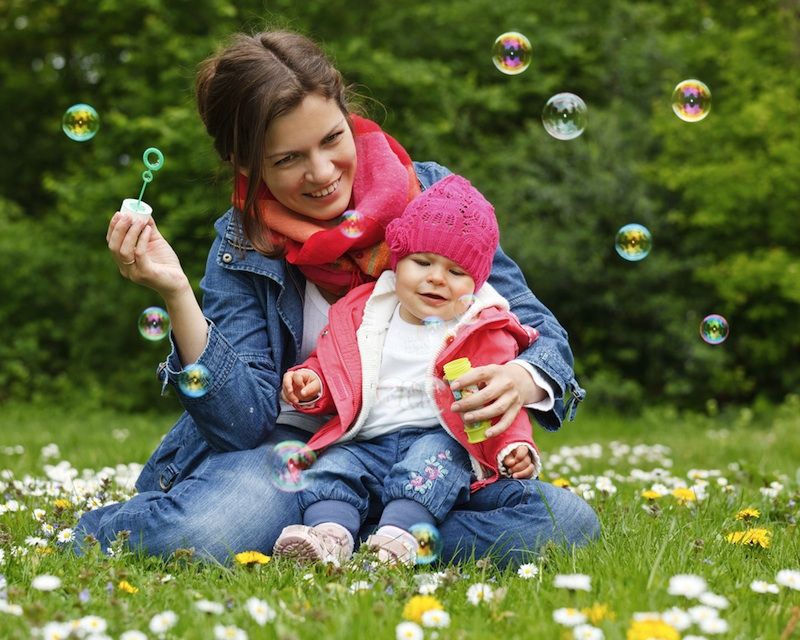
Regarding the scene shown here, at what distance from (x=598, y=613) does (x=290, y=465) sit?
1123 millimetres

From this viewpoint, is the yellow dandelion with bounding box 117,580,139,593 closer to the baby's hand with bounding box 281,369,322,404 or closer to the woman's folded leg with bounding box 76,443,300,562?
the woman's folded leg with bounding box 76,443,300,562

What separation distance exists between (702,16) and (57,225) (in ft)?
26.9

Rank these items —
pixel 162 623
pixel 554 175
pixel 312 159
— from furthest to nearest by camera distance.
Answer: pixel 554 175
pixel 312 159
pixel 162 623

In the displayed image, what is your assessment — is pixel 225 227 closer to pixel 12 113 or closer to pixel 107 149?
pixel 107 149

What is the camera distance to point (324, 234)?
291 cm

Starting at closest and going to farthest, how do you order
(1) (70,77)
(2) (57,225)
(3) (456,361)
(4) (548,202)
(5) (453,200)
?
(3) (456,361) < (5) (453,200) < (4) (548,202) < (2) (57,225) < (1) (70,77)

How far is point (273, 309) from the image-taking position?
10.1ft

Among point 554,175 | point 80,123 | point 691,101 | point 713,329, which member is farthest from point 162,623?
point 554,175

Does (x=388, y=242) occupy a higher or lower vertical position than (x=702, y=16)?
lower

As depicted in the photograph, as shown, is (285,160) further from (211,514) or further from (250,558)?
(250,558)

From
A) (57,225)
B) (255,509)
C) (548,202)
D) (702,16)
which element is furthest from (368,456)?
(702,16)

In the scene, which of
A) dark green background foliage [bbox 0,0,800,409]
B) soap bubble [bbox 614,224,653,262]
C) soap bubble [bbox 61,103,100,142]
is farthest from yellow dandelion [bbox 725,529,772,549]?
dark green background foliage [bbox 0,0,800,409]

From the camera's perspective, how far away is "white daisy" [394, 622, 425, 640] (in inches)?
68.3

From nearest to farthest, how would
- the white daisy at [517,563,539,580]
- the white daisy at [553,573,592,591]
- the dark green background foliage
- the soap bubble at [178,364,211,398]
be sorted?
the white daisy at [553,573,592,591] → the white daisy at [517,563,539,580] → the soap bubble at [178,364,211,398] → the dark green background foliage
